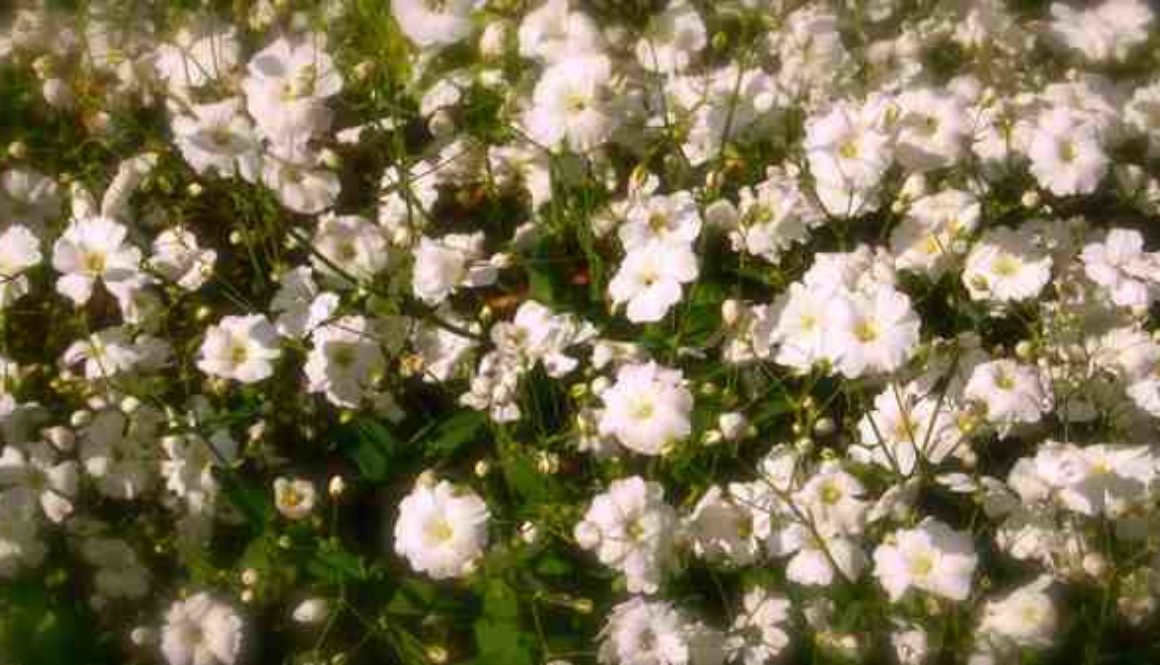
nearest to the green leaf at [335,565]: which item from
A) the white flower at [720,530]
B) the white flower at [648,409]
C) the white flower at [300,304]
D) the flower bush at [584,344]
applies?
the flower bush at [584,344]

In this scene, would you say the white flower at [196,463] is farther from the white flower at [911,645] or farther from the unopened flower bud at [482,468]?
the white flower at [911,645]

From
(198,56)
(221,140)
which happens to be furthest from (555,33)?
(198,56)

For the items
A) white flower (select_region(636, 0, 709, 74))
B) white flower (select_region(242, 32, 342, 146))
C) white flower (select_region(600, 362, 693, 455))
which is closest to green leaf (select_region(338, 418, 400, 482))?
white flower (select_region(600, 362, 693, 455))

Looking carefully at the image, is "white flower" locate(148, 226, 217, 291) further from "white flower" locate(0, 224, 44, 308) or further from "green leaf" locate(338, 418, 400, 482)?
"green leaf" locate(338, 418, 400, 482)

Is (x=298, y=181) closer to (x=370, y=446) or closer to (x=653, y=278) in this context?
(x=370, y=446)

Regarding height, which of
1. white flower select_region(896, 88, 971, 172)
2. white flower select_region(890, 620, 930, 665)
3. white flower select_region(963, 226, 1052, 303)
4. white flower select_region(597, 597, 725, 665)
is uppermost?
→ white flower select_region(896, 88, 971, 172)

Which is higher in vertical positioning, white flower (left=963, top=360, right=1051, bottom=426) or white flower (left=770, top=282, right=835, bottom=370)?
white flower (left=770, top=282, right=835, bottom=370)
